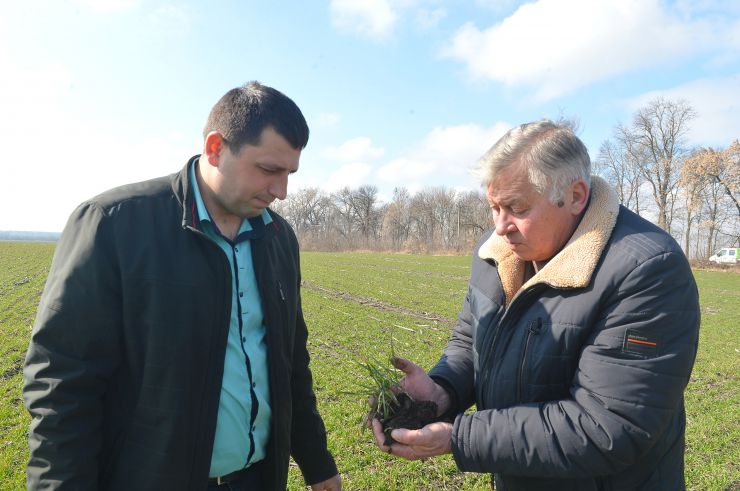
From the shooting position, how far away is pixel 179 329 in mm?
1990

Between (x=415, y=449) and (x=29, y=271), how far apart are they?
93.6 ft

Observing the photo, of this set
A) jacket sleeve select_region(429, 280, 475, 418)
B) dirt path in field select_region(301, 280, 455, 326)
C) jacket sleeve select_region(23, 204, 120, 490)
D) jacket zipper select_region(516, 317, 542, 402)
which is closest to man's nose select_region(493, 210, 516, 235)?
jacket zipper select_region(516, 317, 542, 402)

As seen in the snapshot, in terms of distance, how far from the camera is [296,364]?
9.20 feet

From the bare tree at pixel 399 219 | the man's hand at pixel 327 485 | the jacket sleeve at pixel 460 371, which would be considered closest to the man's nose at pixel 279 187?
the jacket sleeve at pixel 460 371

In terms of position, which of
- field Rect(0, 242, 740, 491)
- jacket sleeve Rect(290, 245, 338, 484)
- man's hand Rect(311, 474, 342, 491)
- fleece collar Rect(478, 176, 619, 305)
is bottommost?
field Rect(0, 242, 740, 491)

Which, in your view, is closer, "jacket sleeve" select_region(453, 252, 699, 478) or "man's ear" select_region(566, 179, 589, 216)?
"jacket sleeve" select_region(453, 252, 699, 478)

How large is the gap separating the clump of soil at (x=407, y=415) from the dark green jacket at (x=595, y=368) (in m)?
0.40

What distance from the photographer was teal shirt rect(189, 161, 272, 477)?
218cm

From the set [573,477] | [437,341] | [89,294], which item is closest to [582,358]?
[573,477]

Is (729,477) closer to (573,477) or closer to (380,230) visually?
(573,477)

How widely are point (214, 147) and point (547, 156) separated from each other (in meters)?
1.57

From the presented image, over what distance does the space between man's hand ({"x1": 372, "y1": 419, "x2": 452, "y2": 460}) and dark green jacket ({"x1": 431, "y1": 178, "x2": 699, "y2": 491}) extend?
0.31 ft

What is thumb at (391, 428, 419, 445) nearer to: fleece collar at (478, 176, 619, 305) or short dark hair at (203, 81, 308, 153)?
fleece collar at (478, 176, 619, 305)

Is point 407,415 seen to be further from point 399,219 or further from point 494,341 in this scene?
point 399,219
